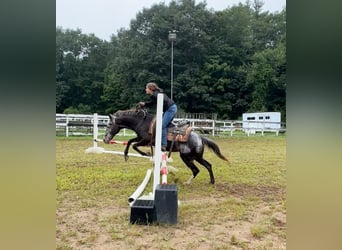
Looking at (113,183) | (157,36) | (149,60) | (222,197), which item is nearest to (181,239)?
(222,197)

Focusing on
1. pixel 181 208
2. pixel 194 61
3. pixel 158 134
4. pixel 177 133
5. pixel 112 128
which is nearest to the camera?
pixel 158 134

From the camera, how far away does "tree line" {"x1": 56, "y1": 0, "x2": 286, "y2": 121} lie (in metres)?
2.54

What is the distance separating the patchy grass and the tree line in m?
0.69

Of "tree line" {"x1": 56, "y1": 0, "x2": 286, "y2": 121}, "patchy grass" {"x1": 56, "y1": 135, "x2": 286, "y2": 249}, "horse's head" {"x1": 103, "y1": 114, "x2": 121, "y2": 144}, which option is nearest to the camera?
"patchy grass" {"x1": 56, "y1": 135, "x2": 286, "y2": 249}

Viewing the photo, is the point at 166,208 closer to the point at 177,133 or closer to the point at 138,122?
the point at 177,133

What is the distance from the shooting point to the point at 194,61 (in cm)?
404

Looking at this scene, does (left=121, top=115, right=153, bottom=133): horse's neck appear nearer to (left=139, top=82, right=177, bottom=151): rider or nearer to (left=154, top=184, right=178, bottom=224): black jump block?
(left=139, top=82, right=177, bottom=151): rider

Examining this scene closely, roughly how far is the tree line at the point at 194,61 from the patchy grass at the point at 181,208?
2.26 ft

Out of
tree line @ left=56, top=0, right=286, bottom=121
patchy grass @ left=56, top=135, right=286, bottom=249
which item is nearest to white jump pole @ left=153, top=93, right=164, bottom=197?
patchy grass @ left=56, top=135, right=286, bottom=249

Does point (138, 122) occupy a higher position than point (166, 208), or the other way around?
point (138, 122)

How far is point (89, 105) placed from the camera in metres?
2.41

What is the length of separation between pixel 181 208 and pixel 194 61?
276cm

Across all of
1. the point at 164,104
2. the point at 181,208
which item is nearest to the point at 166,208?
the point at 181,208
